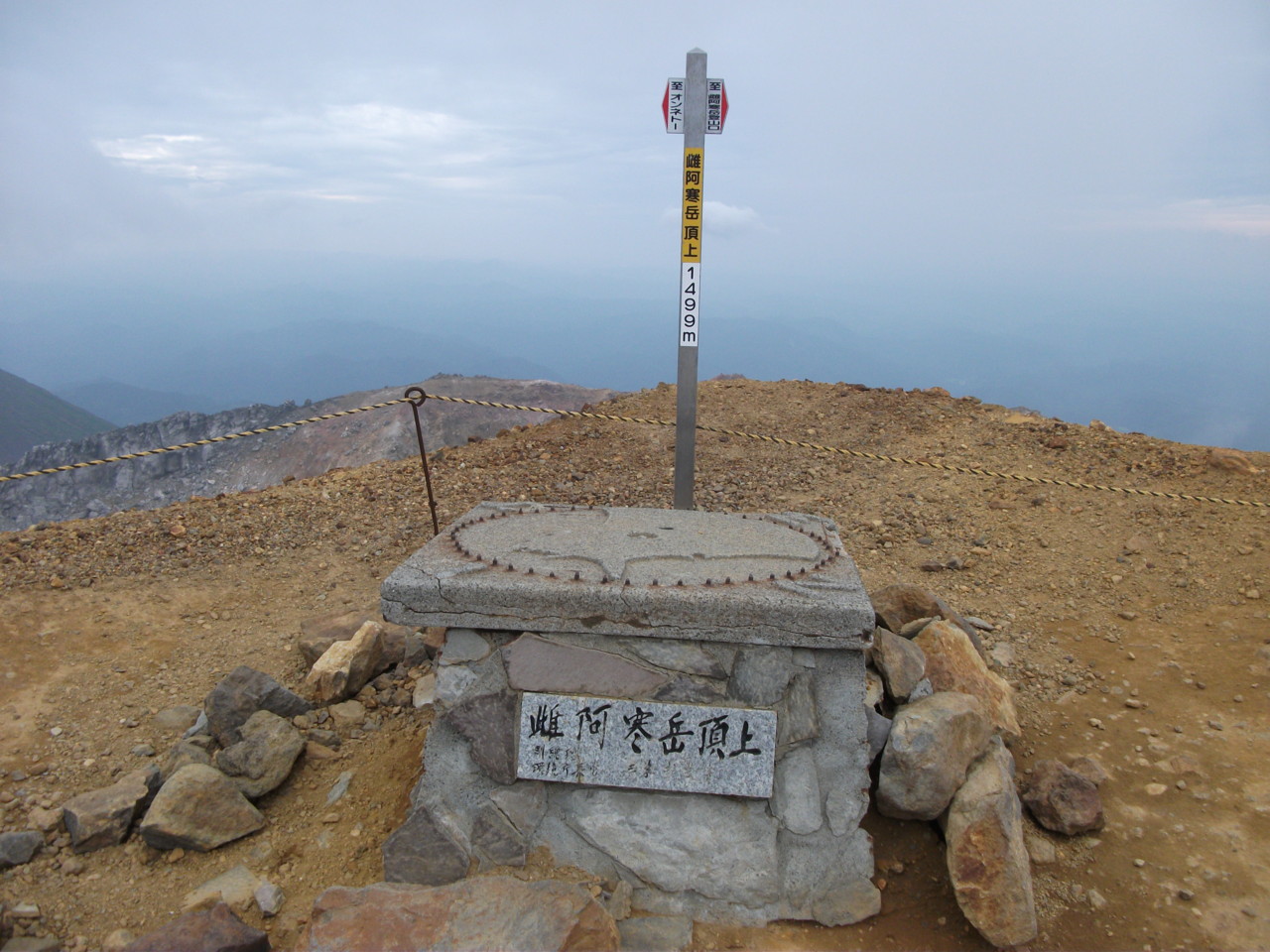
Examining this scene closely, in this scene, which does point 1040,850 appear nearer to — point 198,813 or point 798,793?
point 798,793

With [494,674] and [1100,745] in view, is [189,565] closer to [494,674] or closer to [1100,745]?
[494,674]

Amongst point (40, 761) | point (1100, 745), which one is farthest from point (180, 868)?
point (1100, 745)

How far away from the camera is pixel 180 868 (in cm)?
335

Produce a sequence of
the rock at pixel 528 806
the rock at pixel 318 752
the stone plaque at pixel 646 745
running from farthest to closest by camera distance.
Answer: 1. the rock at pixel 318 752
2. the rock at pixel 528 806
3. the stone plaque at pixel 646 745

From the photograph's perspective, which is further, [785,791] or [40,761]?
[40,761]

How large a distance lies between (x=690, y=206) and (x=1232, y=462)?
5493 millimetres

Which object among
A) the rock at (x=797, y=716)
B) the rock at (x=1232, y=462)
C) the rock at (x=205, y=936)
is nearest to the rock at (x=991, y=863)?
the rock at (x=797, y=716)

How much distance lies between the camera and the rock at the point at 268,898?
317 cm

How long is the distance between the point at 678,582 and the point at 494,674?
0.85 meters

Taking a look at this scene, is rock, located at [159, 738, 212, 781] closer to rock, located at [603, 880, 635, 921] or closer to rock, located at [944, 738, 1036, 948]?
rock, located at [603, 880, 635, 921]

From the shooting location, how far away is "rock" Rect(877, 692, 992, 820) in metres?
3.27

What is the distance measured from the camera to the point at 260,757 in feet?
12.2

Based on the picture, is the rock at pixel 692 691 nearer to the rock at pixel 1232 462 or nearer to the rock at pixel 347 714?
the rock at pixel 347 714

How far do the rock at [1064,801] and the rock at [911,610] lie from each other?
96 centimetres
